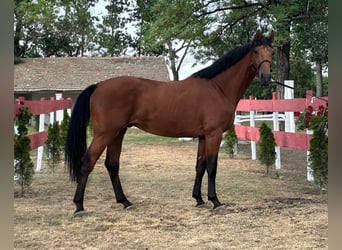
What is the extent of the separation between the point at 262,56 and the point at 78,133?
1612 mm

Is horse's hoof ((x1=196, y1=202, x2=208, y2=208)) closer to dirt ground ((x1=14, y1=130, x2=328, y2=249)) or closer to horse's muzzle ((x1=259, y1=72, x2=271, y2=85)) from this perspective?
dirt ground ((x1=14, y1=130, x2=328, y2=249))

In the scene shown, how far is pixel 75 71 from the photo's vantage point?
25.5 ft

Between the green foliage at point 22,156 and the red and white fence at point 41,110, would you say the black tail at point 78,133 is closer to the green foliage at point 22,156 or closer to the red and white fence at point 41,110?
the green foliage at point 22,156

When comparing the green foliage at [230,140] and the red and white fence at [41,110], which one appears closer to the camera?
the red and white fence at [41,110]

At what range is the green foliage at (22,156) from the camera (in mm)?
3609

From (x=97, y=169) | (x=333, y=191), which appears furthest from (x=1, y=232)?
(x=97, y=169)

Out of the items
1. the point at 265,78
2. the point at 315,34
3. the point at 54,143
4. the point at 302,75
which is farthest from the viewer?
the point at 302,75

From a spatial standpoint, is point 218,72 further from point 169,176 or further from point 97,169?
point 97,169

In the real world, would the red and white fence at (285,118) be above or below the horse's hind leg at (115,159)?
above

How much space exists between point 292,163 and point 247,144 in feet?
7.01

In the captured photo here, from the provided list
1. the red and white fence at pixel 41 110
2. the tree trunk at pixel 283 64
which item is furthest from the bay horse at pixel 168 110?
the tree trunk at pixel 283 64

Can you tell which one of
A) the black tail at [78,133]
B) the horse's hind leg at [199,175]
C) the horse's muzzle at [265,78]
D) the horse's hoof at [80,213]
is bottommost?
the horse's hoof at [80,213]

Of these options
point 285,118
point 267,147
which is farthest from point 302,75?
point 267,147

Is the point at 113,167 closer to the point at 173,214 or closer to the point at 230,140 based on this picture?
the point at 173,214
